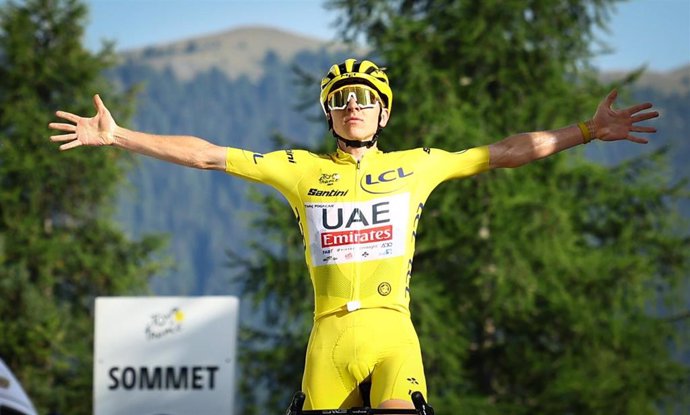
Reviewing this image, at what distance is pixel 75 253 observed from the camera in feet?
114

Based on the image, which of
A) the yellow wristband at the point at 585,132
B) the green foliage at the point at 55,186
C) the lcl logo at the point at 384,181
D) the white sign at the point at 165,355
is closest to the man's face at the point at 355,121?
the lcl logo at the point at 384,181

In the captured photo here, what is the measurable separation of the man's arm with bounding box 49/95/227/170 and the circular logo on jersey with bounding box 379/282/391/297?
1.00 m

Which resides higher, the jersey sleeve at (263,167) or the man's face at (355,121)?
the man's face at (355,121)

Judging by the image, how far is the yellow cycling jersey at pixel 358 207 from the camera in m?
6.22

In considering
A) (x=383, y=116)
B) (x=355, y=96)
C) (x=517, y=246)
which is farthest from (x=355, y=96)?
(x=517, y=246)

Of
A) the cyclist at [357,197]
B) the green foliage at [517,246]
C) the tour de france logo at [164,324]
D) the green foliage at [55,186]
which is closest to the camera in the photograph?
the cyclist at [357,197]

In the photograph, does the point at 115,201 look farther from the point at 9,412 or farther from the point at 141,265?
the point at 9,412

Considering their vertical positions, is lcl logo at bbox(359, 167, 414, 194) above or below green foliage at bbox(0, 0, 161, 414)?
below

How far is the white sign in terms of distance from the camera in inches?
382

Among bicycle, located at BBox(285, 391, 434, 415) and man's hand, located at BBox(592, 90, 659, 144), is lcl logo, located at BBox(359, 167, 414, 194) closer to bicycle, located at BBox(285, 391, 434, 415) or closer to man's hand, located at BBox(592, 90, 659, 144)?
man's hand, located at BBox(592, 90, 659, 144)

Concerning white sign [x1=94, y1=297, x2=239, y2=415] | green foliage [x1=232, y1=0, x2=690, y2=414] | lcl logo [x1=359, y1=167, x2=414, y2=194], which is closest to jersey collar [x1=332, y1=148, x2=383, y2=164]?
lcl logo [x1=359, y1=167, x2=414, y2=194]

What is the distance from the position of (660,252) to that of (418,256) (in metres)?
5.79

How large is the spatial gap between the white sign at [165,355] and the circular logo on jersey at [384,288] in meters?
3.54

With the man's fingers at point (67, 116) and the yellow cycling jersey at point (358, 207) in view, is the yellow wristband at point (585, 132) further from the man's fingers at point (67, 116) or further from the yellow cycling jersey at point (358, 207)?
the man's fingers at point (67, 116)
